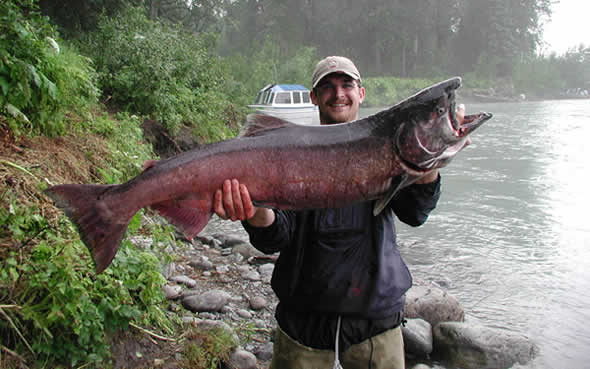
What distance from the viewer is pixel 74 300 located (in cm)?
262

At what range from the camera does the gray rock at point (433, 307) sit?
505 centimetres

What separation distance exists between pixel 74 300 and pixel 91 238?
837mm

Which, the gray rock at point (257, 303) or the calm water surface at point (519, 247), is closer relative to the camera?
the gray rock at point (257, 303)

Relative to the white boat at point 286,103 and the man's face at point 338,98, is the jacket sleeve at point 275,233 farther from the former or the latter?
the white boat at point 286,103

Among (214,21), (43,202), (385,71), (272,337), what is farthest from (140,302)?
(385,71)

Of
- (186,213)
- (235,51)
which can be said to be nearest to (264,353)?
(186,213)

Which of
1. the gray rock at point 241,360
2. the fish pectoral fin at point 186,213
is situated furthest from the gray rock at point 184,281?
the fish pectoral fin at point 186,213

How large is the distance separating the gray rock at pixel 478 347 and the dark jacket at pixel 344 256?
2576 mm

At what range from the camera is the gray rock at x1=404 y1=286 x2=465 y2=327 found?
5051 mm

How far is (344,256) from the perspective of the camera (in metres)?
2.39

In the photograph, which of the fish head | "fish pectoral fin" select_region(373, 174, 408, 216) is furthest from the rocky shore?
the fish head

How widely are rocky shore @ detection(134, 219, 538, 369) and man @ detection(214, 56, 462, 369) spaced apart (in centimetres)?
142

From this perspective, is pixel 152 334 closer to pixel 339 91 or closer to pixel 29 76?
pixel 339 91

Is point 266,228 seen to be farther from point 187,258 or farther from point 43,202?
point 187,258
